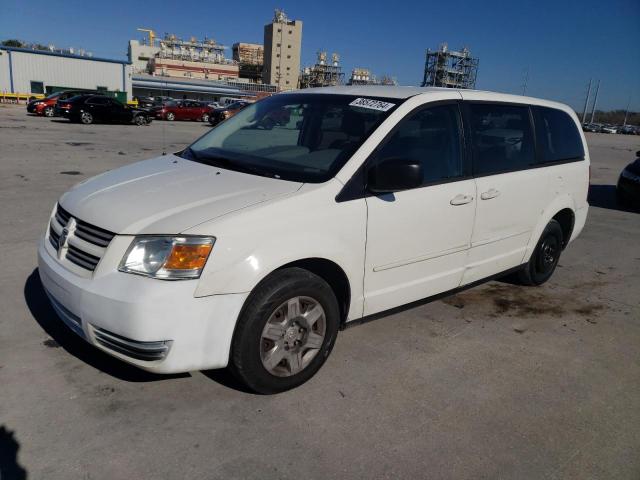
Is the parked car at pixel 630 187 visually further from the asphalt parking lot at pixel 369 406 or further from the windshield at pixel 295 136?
the windshield at pixel 295 136

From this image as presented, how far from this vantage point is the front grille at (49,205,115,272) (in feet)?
8.75

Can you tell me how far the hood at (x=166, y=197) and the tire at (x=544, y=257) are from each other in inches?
116

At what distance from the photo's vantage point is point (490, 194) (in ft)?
12.7

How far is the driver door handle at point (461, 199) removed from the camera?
3584 millimetres

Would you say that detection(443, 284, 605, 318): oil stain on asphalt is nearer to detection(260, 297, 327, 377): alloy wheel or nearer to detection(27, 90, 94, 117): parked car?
detection(260, 297, 327, 377): alloy wheel

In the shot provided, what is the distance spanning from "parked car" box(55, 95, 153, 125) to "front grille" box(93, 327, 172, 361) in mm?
24737

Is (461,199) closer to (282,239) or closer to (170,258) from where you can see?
(282,239)

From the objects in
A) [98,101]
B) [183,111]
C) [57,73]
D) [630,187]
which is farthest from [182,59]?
[630,187]

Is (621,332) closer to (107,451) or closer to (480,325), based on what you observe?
(480,325)

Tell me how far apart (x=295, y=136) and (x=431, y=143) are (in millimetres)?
996

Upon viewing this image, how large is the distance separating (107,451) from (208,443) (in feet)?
1.56

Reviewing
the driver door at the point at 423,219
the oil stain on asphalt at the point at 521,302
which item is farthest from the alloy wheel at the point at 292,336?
the oil stain on asphalt at the point at 521,302

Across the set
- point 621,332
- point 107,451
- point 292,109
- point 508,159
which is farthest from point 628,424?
point 292,109

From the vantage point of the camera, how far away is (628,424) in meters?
2.91
